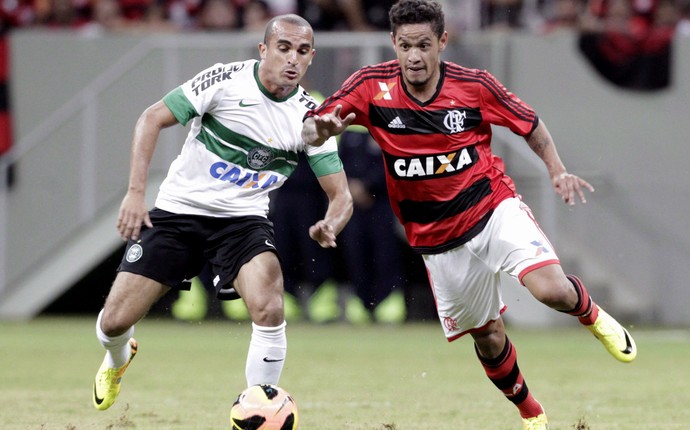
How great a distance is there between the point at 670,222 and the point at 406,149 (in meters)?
9.56

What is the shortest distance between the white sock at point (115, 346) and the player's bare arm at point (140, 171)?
2.64ft

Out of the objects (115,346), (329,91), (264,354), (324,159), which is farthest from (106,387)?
(329,91)

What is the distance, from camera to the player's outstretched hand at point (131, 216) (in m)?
6.96

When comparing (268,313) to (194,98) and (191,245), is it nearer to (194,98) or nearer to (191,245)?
(191,245)

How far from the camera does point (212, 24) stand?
1722 centimetres

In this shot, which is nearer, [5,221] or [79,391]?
[79,391]

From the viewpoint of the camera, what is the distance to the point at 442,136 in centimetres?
738

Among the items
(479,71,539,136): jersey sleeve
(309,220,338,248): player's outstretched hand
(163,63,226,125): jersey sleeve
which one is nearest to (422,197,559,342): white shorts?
(479,71,539,136): jersey sleeve

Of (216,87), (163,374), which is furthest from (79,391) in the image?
(216,87)

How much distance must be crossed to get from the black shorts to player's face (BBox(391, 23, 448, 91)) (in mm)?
1328

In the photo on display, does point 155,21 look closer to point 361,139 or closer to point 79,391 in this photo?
point 361,139

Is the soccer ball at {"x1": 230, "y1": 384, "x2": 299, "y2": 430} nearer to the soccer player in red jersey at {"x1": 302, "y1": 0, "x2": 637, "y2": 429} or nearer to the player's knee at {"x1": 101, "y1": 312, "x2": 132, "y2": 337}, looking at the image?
the player's knee at {"x1": 101, "y1": 312, "x2": 132, "y2": 337}

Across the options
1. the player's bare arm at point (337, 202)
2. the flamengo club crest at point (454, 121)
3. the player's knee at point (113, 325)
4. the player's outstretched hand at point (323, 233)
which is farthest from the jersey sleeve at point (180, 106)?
the flamengo club crest at point (454, 121)

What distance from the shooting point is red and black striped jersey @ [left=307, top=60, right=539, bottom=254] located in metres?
7.41
